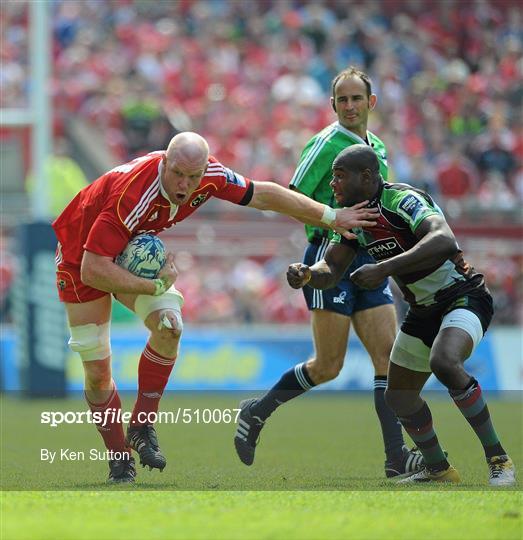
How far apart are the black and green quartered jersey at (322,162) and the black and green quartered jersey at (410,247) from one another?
0.94 m

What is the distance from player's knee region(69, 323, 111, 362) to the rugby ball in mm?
490

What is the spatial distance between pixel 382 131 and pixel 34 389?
769 cm

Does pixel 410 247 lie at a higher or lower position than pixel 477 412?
higher

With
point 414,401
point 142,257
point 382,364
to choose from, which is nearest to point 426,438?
point 414,401

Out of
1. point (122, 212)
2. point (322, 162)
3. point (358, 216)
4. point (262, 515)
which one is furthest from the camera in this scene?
point (322, 162)

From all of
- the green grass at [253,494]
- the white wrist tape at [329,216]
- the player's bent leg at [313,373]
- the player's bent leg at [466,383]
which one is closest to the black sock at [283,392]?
the player's bent leg at [313,373]

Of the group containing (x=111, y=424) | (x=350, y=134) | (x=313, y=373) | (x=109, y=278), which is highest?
(x=350, y=134)

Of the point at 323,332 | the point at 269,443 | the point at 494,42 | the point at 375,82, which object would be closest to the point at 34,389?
the point at 269,443

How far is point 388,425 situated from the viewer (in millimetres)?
8023

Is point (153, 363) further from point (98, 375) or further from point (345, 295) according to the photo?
point (345, 295)

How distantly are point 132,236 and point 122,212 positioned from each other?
1.10 feet

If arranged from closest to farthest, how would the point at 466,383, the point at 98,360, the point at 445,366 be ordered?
1. the point at 445,366
2. the point at 466,383
3. the point at 98,360

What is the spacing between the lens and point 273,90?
2075cm

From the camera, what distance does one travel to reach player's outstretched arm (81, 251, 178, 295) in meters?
7.14
